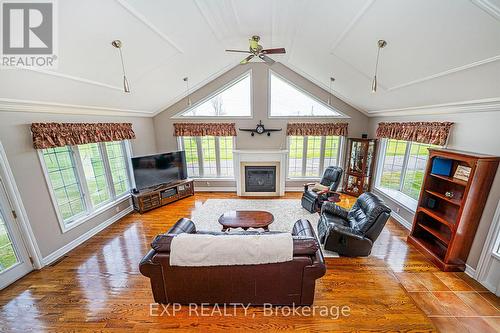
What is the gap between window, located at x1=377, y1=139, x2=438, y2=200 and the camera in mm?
3953

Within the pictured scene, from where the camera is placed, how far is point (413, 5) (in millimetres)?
1852

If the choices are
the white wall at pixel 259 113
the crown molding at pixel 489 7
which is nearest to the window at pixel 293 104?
the white wall at pixel 259 113

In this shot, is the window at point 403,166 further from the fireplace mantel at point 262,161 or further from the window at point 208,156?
the window at point 208,156

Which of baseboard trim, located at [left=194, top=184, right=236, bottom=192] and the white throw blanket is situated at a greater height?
the white throw blanket

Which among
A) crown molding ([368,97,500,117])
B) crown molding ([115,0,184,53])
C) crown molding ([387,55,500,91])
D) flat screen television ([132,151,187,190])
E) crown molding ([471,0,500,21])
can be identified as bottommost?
flat screen television ([132,151,187,190])

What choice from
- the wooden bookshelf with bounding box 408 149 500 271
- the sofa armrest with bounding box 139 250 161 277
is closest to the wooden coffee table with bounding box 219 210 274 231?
the sofa armrest with bounding box 139 250 161 277

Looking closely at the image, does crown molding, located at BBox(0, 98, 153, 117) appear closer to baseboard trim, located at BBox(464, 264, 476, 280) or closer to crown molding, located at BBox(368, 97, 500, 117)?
crown molding, located at BBox(368, 97, 500, 117)

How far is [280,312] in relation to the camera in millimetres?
2182

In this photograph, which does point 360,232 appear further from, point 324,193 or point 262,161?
point 262,161

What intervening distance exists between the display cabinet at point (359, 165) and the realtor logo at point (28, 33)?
20.7ft

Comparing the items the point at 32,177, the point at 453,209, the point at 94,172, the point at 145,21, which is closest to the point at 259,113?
the point at 145,21

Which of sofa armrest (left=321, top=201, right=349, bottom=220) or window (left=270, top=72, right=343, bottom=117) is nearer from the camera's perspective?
sofa armrest (left=321, top=201, right=349, bottom=220)

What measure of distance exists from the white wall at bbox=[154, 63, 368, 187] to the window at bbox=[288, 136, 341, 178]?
450 millimetres

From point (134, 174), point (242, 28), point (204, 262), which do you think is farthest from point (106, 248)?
point (242, 28)
